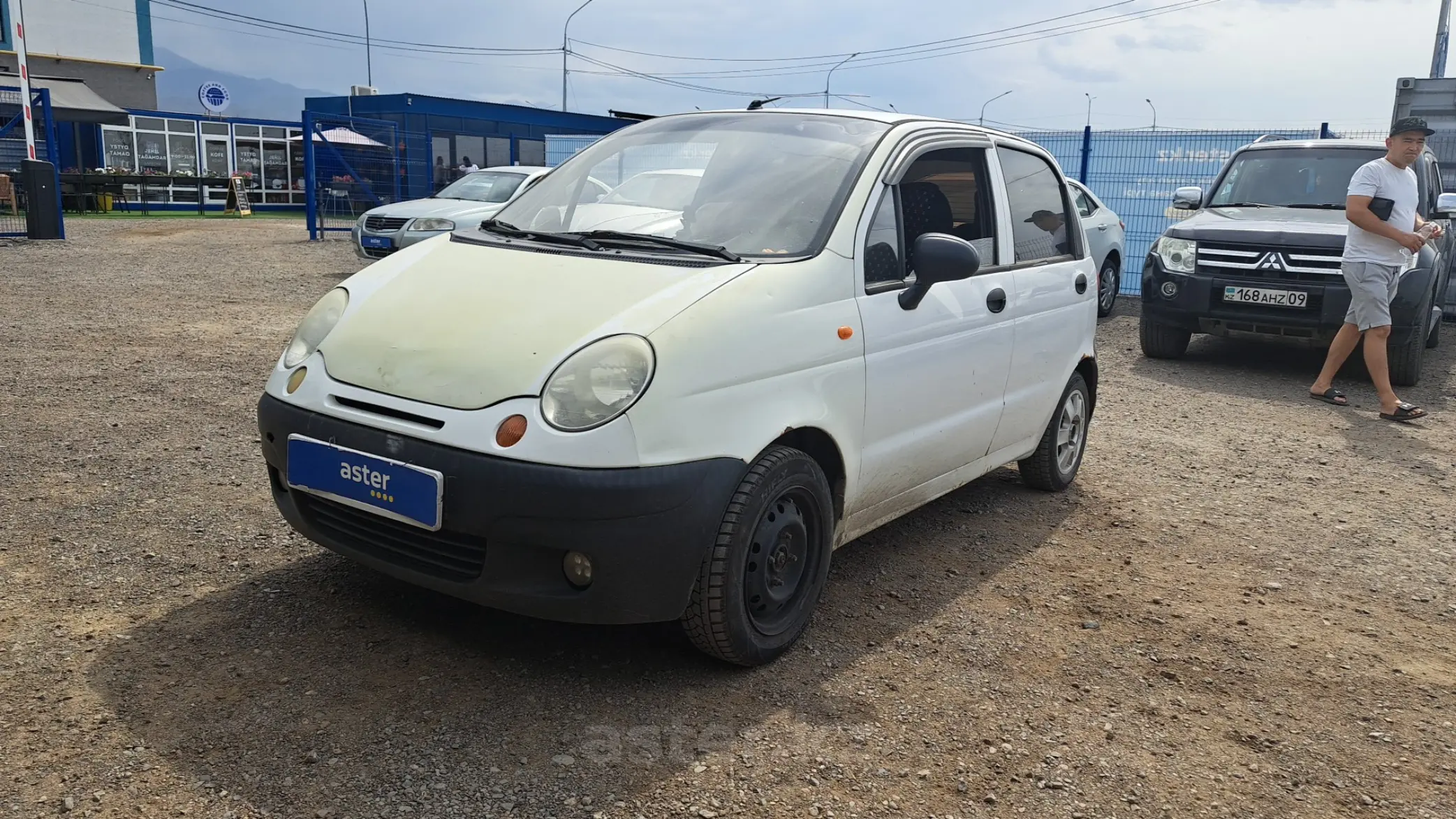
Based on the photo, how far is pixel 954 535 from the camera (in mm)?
4785

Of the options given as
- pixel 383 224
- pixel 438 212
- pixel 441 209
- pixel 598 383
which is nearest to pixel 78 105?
pixel 383 224

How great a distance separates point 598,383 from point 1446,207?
333 inches

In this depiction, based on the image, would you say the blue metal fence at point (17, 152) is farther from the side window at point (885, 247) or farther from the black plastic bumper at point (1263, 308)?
the side window at point (885, 247)

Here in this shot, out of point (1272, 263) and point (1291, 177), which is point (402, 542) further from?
point (1291, 177)

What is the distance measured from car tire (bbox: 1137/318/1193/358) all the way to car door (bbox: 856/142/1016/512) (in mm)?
5941

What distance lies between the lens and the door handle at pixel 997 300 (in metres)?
4.29

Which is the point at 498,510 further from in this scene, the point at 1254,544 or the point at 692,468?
the point at 1254,544

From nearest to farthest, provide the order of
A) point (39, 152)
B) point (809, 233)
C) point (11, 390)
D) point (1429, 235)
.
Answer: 1. point (809, 233)
2. point (11, 390)
3. point (1429, 235)
4. point (39, 152)

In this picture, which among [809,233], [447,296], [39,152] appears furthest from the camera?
[39,152]

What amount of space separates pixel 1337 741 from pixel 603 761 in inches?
82.9

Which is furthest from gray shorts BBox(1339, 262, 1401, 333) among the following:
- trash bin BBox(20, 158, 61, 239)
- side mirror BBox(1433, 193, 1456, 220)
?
trash bin BBox(20, 158, 61, 239)

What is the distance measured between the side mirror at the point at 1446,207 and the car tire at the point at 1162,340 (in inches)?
81.2

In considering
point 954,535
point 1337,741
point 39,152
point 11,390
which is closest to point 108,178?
point 39,152

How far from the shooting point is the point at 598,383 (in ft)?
9.47
